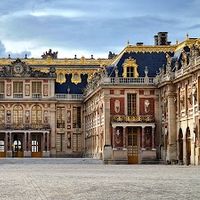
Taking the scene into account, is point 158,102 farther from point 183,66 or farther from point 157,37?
point 157,37

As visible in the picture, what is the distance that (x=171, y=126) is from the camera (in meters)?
56.9

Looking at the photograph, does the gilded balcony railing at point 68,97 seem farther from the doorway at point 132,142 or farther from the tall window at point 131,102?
the doorway at point 132,142

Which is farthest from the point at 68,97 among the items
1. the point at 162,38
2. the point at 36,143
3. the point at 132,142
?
the point at 132,142

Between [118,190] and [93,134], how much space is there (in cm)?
5371

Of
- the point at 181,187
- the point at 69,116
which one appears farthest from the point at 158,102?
the point at 181,187

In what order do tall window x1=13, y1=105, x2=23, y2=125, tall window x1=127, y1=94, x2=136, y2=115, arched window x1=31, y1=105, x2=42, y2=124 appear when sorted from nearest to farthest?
tall window x1=127, y1=94, x2=136, y2=115 → tall window x1=13, y1=105, x2=23, y2=125 → arched window x1=31, y1=105, x2=42, y2=124

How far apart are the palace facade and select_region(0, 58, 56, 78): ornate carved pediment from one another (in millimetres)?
124

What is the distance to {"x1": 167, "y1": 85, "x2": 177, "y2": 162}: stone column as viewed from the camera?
5663 centimetres

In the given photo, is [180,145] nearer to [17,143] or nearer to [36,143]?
A: [36,143]

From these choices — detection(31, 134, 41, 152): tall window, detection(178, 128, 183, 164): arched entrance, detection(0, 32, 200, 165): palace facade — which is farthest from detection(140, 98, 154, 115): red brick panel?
detection(31, 134, 41, 152): tall window

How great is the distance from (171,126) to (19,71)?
32.1 m

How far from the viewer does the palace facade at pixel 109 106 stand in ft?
183

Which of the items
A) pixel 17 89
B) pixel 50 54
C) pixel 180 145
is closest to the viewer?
pixel 180 145

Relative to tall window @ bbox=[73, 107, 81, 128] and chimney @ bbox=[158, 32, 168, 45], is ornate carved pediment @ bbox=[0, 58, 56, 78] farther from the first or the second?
chimney @ bbox=[158, 32, 168, 45]
